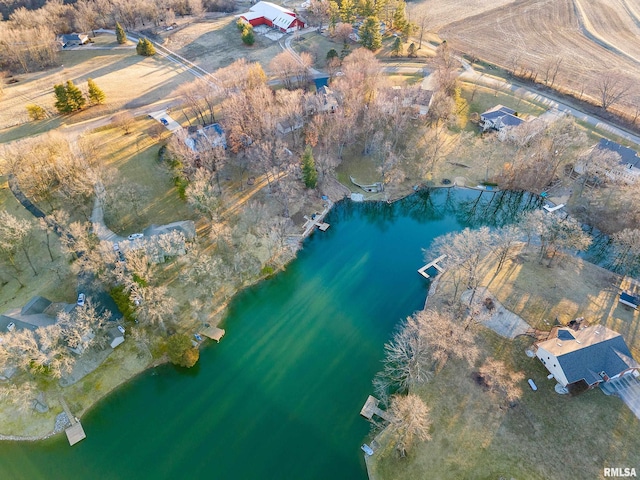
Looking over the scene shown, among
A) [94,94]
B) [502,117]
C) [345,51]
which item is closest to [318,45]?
[345,51]

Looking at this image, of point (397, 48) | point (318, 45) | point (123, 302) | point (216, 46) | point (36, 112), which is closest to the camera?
point (123, 302)

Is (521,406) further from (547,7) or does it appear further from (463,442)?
(547,7)

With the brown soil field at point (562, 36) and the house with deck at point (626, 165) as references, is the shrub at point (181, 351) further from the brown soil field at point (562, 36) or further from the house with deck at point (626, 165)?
the brown soil field at point (562, 36)

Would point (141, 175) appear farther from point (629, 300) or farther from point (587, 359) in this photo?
point (629, 300)

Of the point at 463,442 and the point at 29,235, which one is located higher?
the point at 29,235

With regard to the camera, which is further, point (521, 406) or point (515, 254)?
point (515, 254)

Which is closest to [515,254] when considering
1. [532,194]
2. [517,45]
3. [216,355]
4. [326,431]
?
[532,194]
